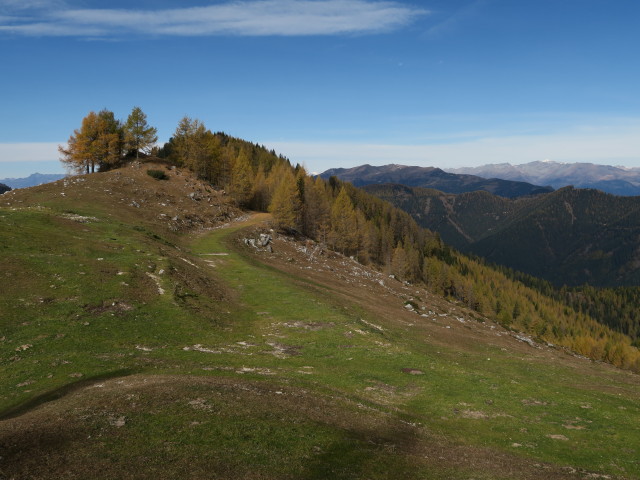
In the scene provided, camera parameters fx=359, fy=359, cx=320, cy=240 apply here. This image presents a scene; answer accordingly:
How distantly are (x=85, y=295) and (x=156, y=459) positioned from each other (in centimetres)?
2479

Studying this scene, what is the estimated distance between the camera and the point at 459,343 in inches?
1746

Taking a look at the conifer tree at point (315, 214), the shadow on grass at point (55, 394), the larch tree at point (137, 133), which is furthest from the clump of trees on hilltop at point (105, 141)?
the shadow on grass at point (55, 394)

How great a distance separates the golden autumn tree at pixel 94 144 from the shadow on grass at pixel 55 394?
310ft

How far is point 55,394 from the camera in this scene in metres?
18.9

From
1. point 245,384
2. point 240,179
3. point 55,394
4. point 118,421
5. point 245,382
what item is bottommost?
point 245,382

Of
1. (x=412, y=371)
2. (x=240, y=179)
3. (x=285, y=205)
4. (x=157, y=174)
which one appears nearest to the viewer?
(x=412, y=371)

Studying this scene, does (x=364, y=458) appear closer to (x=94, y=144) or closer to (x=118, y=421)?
(x=118, y=421)

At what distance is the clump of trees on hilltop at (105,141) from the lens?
96.3m

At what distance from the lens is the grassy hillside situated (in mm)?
13859

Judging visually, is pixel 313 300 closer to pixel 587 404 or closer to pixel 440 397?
pixel 440 397

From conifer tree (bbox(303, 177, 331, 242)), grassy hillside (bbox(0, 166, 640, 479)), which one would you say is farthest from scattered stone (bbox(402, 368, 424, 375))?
conifer tree (bbox(303, 177, 331, 242))

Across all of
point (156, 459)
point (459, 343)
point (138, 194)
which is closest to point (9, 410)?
point (156, 459)

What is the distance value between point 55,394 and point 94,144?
97863 millimetres

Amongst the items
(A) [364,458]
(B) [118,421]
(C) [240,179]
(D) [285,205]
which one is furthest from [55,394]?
(C) [240,179]
